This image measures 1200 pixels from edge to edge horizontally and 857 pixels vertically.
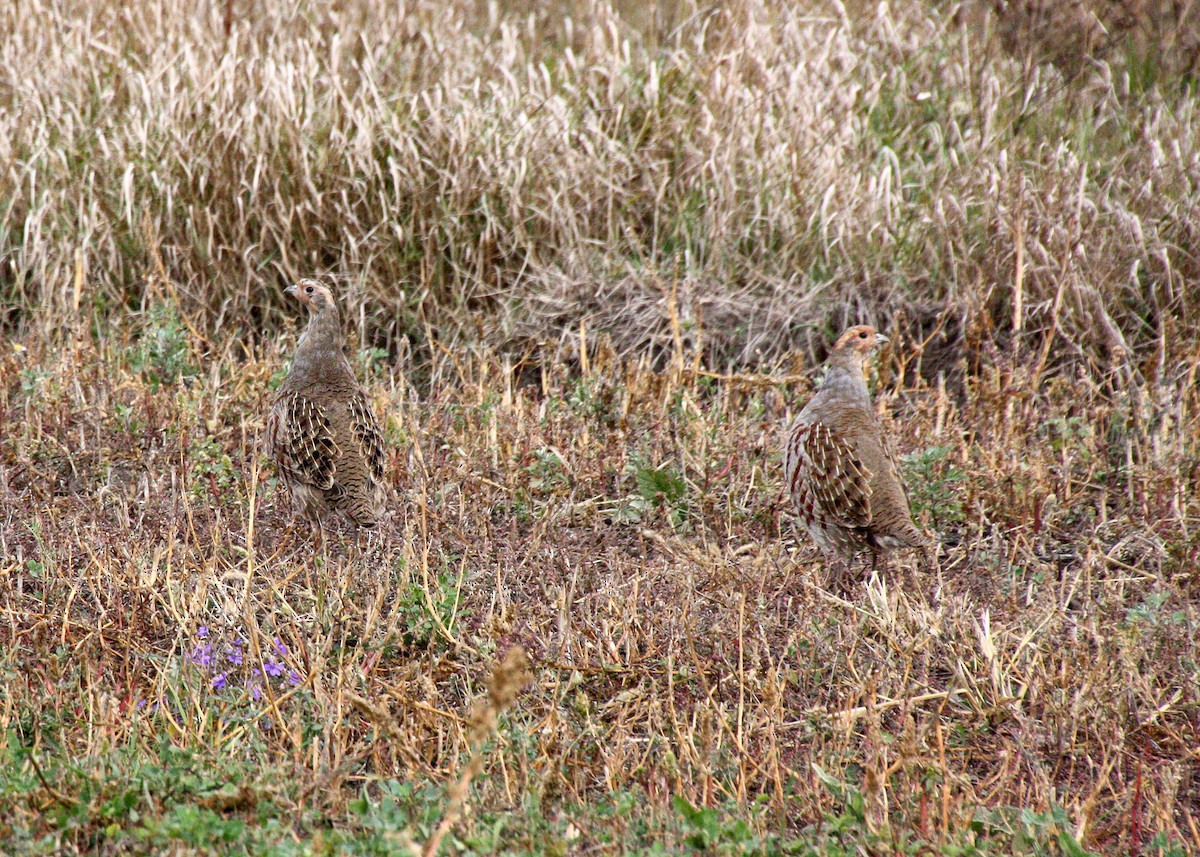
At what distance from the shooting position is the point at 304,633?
4.48 m

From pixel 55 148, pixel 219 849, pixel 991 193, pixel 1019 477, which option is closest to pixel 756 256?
pixel 991 193

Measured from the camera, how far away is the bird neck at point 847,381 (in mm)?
5355

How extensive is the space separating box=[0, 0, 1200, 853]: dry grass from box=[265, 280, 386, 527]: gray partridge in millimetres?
195

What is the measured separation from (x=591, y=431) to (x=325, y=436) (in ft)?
4.87

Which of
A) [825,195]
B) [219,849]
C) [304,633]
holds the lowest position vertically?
[304,633]

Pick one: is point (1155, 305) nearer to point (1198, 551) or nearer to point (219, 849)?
point (1198, 551)

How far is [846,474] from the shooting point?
498 cm

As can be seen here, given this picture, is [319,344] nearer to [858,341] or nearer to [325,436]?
[325,436]

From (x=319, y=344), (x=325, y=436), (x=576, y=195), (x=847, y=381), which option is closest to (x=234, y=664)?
(x=325, y=436)

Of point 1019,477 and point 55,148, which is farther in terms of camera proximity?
point 55,148

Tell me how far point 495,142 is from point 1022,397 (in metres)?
3.32

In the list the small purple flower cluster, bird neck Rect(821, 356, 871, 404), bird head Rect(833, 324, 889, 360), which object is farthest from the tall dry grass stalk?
the small purple flower cluster

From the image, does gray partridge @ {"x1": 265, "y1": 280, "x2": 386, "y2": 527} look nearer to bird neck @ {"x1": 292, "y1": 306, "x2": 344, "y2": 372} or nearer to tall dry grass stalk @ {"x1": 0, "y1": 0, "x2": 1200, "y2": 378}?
bird neck @ {"x1": 292, "y1": 306, "x2": 344, "y2": 372}

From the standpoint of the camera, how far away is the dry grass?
3600 mm
